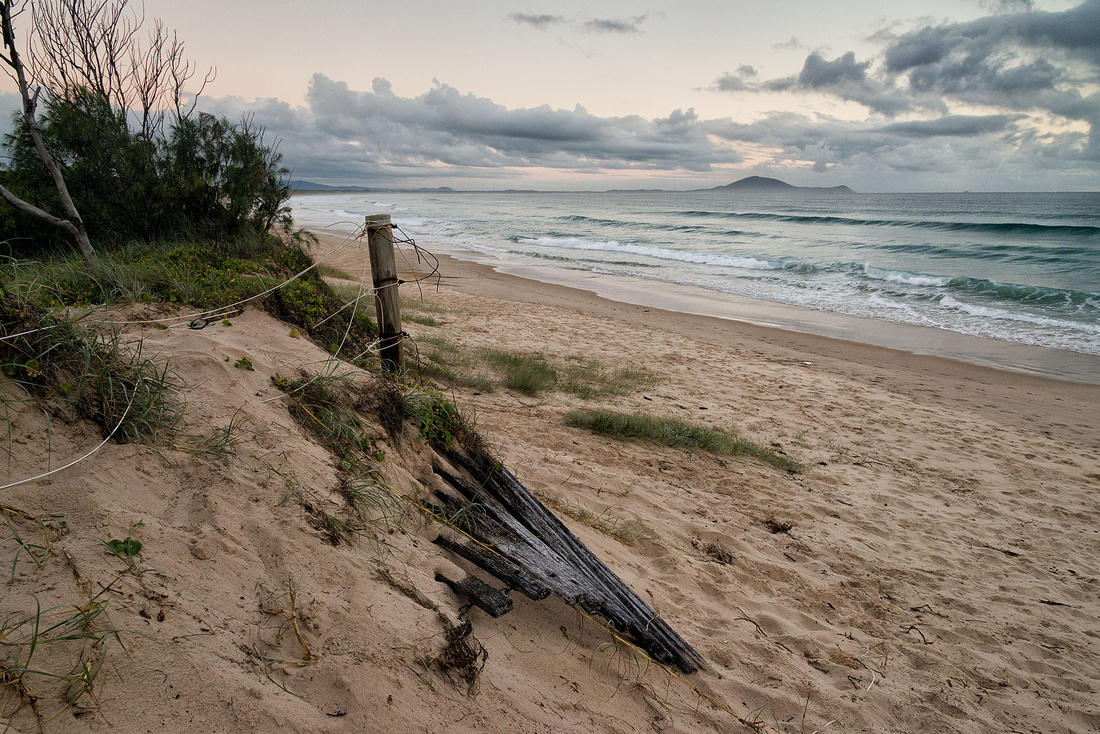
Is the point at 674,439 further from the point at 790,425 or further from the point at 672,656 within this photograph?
the point at 672,656

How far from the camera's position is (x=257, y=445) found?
2.59 metres

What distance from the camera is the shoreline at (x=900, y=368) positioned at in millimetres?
7489

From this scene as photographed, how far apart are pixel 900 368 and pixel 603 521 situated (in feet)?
26.0

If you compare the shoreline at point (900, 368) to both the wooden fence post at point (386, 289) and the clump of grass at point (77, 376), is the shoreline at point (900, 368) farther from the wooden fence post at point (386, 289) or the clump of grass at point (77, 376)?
the clump of grass at point (77, 376)

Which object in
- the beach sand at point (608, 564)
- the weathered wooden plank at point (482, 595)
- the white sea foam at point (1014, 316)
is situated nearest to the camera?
the beach sand at point (608, 564)

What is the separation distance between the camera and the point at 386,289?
13.0 feet

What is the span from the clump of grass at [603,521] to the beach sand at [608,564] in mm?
38

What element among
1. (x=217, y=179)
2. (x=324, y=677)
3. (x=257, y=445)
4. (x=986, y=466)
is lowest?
(x=986, y=466)

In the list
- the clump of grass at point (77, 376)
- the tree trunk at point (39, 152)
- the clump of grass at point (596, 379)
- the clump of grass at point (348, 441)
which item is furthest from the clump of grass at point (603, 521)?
the tree trunk at point (39, 152)

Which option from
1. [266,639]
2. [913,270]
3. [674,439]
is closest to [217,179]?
[674,439]

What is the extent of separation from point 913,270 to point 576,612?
871 inches

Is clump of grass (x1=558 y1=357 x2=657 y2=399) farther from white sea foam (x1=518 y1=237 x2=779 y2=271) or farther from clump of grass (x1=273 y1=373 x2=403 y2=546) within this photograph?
white sea foam (x1=518 y1=237 x2=779 y2=271)

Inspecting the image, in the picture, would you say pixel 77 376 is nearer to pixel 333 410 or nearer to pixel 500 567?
pixel 333 410

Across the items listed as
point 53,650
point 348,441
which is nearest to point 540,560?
point 348,441
